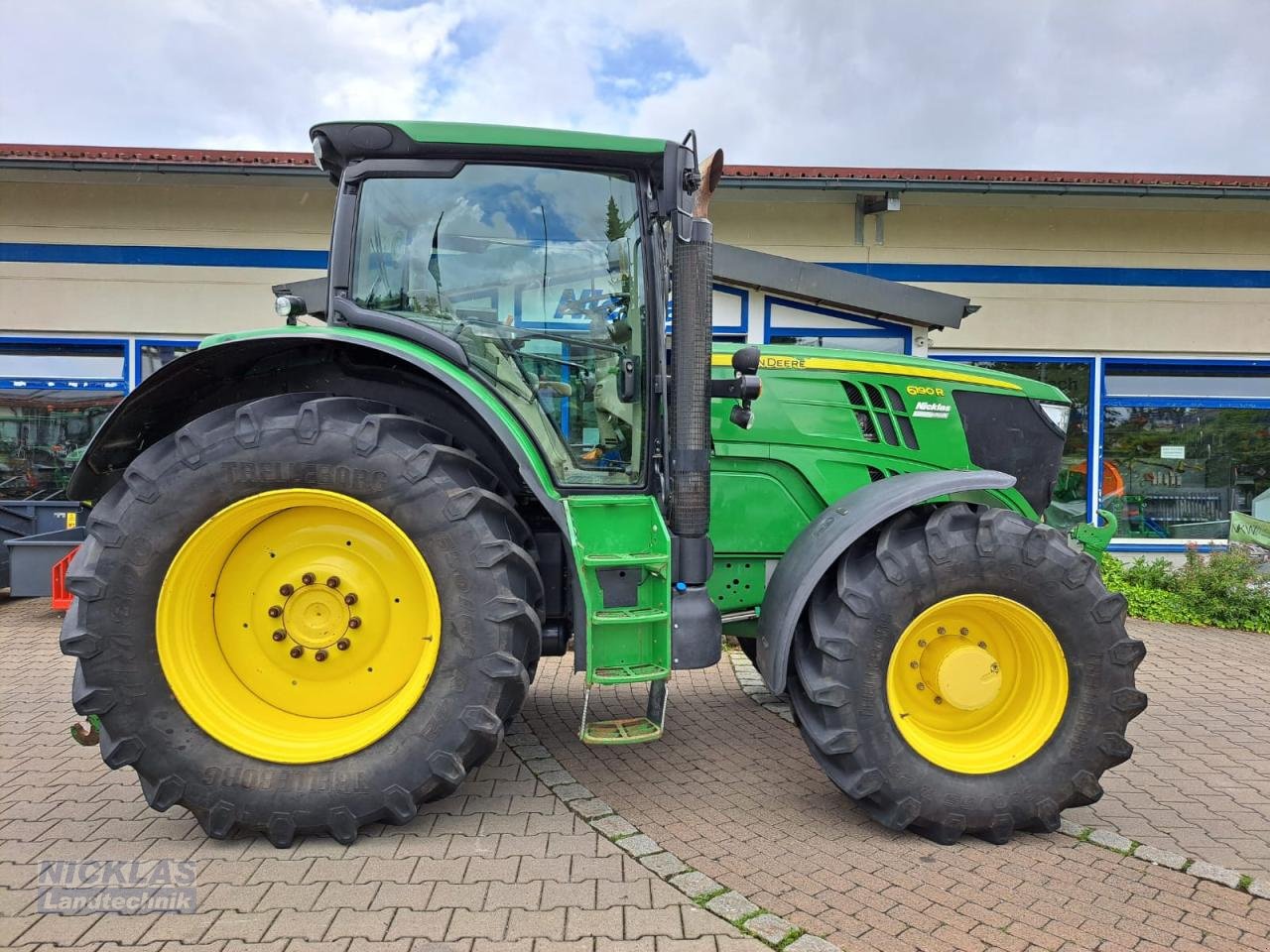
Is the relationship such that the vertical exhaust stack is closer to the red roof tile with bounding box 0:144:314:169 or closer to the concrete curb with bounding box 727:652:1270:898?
the concrete curb with bounding box 727:652:1270:898

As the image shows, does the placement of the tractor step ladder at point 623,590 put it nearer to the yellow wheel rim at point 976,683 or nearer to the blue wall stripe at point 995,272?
the yellow wheel rim at point 976,683

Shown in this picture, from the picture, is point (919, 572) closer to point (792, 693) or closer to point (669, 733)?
point (792, 693)

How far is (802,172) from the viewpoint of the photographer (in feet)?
26.0

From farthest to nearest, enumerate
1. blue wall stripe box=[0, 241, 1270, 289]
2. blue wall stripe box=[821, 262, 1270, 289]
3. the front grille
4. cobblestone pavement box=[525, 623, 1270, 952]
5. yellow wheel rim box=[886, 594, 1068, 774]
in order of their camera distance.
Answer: blue wall stripe box=[821, 262, 1270, 289], blue wall stripe box=[0, 241, 1270, 289], the front grille, yellow wheel rim box=[886, 594, 1068, 774], cobblestone pavement box=[525, 623, 1270, 952]

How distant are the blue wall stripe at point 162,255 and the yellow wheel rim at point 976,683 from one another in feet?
24.4

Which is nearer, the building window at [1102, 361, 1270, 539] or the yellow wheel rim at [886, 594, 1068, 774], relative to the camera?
the yellow wheel rim at [886, 594, 1068, 774]

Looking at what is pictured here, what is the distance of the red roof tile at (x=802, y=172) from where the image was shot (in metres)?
7.59

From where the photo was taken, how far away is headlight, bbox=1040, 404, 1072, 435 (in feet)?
12.4

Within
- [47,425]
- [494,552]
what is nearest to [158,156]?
[47,425]

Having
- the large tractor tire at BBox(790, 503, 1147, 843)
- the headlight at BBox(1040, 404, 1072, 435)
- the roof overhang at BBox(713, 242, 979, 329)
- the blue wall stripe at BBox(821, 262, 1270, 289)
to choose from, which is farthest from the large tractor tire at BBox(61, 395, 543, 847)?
the blue wall stripe at BBox(821, 262, 1270, 289)

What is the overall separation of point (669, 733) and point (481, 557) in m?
1.77

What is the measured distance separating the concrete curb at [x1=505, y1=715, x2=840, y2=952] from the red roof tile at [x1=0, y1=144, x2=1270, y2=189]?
626 cm

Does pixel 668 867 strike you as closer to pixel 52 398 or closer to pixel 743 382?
pixel 743 382

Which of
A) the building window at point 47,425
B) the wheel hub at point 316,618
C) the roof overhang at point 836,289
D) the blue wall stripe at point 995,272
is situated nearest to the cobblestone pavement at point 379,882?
the wheel hub at point 316,618
